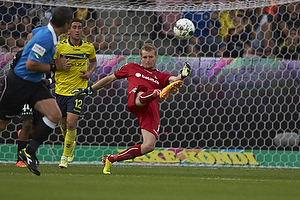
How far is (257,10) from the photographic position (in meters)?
7.77

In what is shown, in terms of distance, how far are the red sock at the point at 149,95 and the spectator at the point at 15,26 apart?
281 cm

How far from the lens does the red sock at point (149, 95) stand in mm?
4918

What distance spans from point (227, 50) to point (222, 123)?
3.60ft

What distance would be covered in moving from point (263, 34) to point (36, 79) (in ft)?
13.3

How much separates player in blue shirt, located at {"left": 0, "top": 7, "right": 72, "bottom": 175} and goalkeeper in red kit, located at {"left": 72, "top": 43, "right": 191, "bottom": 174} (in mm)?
863

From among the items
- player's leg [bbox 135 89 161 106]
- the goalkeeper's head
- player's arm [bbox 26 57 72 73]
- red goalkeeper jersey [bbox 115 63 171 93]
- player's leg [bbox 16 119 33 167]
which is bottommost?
player's leg [bbox 16 119 33 167]

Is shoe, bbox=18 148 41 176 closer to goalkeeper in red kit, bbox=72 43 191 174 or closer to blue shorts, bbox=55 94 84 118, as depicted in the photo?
goalkeeper in red kit, bbox=72 43 191 174

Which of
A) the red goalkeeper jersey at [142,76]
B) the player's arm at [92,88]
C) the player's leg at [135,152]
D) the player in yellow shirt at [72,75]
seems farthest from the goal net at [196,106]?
the player's leg at [135,152]

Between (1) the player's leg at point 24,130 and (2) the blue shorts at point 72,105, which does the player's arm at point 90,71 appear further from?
(1) the player's leg at point 24,130

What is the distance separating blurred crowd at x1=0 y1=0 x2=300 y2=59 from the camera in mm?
7258

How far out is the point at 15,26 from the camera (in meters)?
7.19

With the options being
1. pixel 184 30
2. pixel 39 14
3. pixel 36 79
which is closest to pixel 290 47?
pixel 184 30

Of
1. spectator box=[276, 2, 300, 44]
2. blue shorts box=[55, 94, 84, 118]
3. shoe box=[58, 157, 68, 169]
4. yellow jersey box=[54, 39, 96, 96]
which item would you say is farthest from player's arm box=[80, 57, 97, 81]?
spectator box=[276, 2, 300, 44]

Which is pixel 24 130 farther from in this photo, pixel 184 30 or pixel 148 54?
pixel 184 30
